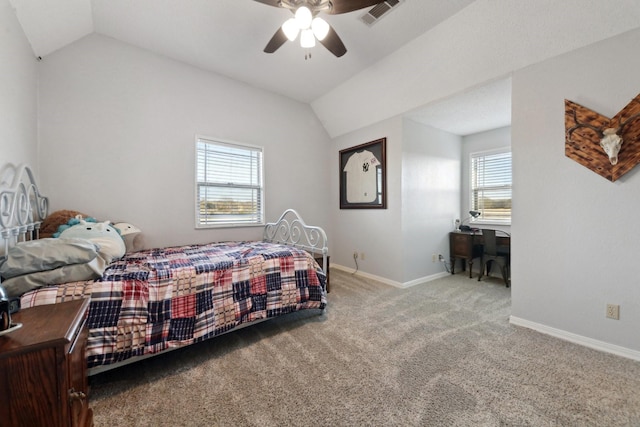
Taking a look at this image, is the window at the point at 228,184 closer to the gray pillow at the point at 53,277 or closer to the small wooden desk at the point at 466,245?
the gray pillow at the point at 53,277

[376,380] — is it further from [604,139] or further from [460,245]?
[460,245]

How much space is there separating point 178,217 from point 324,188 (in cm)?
234

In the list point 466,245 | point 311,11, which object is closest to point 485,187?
point 466,245

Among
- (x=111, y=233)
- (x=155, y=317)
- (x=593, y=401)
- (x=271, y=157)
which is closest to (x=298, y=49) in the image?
(x=271, y=157)

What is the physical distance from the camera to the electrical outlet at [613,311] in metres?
1.93

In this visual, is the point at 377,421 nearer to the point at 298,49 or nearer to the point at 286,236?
the point at 286,236

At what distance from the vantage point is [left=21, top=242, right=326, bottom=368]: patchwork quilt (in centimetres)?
152

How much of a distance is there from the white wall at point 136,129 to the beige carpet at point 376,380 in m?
1.71

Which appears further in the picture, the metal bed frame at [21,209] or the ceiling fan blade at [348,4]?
the ceiling fan blade at [348,4]

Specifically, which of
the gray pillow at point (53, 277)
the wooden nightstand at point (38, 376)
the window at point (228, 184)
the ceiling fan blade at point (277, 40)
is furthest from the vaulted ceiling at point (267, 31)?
the wooden nightstand at point (38, 376)

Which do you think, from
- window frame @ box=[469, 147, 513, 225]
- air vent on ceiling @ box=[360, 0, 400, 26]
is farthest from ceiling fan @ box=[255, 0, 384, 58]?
window frame @ box=[469, 147, 513, 225]

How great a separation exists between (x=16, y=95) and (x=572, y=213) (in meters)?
4.41

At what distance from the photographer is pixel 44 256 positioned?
144 centimetres

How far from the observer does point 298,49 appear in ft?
9.53
